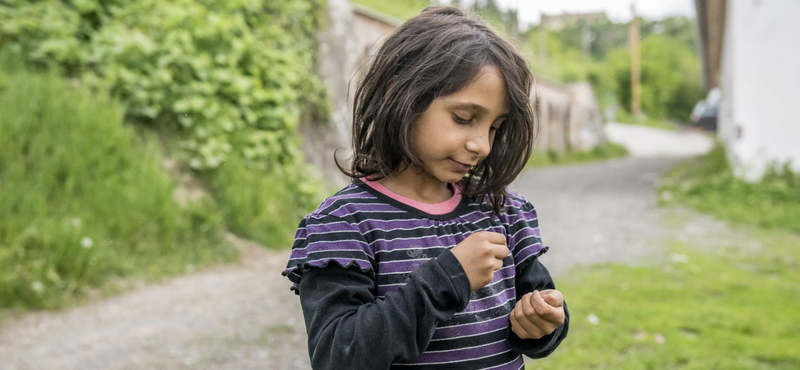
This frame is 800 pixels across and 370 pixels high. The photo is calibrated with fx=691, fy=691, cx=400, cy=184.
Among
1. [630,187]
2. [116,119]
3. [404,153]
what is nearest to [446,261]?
[404,153]

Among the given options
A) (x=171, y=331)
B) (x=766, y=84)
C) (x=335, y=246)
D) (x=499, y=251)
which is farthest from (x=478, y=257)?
(x=766, y=84)

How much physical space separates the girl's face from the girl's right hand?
211mm

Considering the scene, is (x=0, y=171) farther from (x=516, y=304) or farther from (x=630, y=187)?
(x=630, y=187)

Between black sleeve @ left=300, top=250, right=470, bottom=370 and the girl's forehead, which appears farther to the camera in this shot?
the girl's forehead

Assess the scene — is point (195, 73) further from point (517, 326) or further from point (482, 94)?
point (517, 326)

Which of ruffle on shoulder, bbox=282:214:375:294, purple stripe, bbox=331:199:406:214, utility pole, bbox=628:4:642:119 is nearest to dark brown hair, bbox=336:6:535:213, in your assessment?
purple stripe, bbox=331:199:406:214

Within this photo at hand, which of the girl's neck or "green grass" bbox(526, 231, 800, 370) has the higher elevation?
the girl's neck

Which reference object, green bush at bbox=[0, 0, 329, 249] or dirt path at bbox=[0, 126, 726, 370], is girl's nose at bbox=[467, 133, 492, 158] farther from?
green bush at bbox=[0, 0, 329, 249]

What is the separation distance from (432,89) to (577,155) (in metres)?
19.3

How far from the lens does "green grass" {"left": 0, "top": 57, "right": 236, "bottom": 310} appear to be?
3.75m

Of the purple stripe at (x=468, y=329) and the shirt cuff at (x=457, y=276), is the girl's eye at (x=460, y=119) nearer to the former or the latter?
the shirt cuff at (x=457, y=276)

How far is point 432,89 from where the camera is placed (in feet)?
4.73

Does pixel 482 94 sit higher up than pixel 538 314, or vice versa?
pixel 482 94

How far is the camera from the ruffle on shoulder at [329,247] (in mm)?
1305
